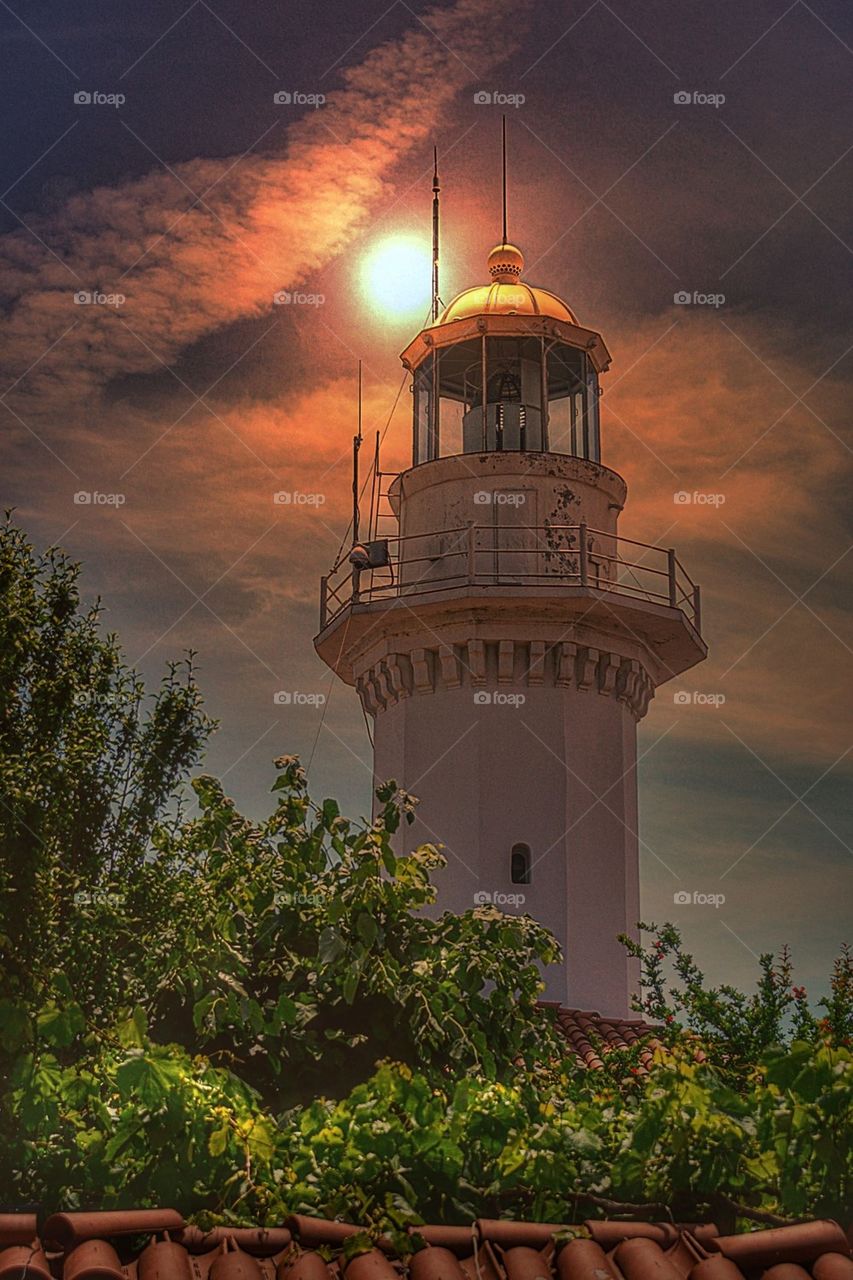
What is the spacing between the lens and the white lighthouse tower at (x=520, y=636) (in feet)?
80.7

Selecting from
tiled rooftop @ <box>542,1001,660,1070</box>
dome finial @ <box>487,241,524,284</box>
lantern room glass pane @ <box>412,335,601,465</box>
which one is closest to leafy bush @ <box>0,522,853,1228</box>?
tiled rooftop @ <box>542,1001,660,1070</box>

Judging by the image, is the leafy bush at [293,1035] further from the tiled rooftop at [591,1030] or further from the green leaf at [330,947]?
the tiled rooftop at [591,1030]

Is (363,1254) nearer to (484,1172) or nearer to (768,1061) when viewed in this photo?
(484,1172)

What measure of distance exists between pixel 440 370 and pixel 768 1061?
780 inches

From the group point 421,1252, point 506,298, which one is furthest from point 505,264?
point 421,1252

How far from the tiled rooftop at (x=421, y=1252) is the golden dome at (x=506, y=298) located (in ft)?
64.4

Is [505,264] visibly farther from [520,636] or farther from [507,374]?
[520,636]

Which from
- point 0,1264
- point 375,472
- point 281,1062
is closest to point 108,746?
point 281,1062

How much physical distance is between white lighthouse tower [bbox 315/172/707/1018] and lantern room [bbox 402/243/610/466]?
0.12 feet

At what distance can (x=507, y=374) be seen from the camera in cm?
2609

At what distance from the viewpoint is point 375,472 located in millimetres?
26797

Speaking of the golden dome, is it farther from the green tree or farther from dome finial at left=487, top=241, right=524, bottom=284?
the green tree

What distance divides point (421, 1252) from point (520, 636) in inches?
707

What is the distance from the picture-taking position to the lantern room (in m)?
25.6
